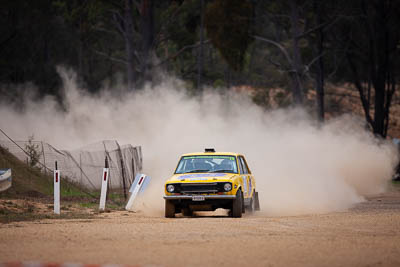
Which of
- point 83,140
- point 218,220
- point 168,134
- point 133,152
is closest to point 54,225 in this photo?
point 218,220

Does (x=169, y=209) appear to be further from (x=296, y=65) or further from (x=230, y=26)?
(x=296, y=65)

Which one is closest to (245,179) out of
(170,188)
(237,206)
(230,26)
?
(237,206)

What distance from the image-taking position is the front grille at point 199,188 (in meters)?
17.2

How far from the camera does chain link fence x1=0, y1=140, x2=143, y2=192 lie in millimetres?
25516

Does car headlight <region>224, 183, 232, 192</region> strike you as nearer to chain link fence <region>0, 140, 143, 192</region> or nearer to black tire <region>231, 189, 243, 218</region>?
black tire <region>231, 189, 243, 218</region>

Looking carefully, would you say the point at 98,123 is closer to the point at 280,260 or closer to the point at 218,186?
the point at 218,186

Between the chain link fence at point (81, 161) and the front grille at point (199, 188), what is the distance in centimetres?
748

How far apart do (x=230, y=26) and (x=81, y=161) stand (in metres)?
21.4

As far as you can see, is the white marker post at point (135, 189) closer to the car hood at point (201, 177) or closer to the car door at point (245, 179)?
the car hood at point (201, 177)

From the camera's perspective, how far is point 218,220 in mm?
16359

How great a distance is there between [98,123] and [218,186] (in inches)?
Result: 1164

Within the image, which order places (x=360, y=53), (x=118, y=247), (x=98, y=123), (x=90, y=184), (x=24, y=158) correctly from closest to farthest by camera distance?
(x=118, y=247) → (x=24, y=158) → (x=90, y=184) → (x=98, y=123) → (x=360, y=53)

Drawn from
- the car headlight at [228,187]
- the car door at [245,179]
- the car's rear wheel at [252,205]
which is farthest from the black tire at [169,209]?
the car's rear wheel at [252,205]

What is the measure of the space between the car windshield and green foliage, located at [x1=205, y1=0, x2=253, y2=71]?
93.5 feet
